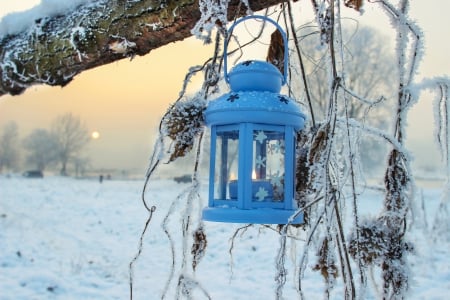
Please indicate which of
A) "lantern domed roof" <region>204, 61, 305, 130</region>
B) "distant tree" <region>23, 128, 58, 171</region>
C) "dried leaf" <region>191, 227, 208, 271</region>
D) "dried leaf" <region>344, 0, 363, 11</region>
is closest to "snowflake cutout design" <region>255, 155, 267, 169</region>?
"lantern domed roof" <region>204, 61, 305, 130</region>

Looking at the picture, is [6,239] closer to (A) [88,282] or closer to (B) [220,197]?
(A) [88,282]

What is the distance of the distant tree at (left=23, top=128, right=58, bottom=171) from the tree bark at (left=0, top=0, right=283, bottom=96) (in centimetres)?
2698

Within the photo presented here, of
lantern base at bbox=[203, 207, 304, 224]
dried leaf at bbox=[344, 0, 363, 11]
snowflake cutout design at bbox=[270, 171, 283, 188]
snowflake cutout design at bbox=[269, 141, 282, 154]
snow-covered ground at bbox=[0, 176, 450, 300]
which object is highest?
dried leaf at bbox=[344, 0, 363, 11]

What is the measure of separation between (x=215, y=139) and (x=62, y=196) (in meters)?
9.06

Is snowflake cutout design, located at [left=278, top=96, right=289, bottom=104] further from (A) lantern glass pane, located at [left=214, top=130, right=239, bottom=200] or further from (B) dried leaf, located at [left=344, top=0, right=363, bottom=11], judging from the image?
(B) dried leaf, located at [left=344, top=0, right=363, bottom=11]

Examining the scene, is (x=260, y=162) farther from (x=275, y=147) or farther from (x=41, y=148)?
(x=41, y=148)

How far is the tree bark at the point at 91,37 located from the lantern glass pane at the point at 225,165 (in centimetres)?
36

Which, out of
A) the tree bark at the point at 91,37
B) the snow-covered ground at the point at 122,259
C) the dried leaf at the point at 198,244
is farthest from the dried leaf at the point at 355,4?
the dried leaf at the point at 198,244

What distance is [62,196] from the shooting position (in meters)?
9.50

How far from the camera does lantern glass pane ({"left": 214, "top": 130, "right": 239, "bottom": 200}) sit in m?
1.38

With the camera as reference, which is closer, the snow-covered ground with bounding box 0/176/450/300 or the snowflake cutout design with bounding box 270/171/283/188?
the snowflake cutout design with bounding box 270/171/283/188

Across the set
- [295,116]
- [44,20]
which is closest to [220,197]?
[295,116]

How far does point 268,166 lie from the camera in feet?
4.47

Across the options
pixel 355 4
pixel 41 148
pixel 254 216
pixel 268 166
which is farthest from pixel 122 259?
pixel 41 148
